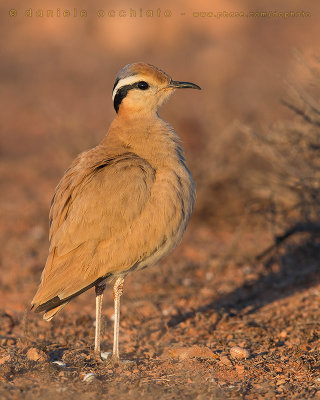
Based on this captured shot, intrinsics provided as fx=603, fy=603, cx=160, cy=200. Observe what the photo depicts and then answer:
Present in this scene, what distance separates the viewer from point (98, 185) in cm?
427

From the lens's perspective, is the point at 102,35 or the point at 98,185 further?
the point at 102,35

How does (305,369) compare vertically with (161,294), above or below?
below

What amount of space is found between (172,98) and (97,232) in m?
6.48

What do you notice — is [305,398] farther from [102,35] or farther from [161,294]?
[102,35]

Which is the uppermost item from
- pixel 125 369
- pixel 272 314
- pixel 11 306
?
pixel 11 306

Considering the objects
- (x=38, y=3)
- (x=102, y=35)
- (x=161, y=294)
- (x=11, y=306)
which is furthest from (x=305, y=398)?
(x=38, y=3)

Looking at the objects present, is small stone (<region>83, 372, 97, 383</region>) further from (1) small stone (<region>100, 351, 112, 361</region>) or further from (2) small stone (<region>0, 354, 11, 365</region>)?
(2) small stone (<region>0, 354, 11, 365</region>)

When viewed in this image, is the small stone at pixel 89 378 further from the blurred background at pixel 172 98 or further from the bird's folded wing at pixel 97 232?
the blurred background at pixel 172 98

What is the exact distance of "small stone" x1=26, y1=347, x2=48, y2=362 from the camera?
4293mm

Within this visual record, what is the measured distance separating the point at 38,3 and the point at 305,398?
71.9 ft

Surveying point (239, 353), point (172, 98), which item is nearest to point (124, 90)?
point (239, 353)

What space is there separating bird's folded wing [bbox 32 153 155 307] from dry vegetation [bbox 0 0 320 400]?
560 mm

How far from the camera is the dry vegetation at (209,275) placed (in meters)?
3.99

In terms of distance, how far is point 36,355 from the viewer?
432 centimetres
